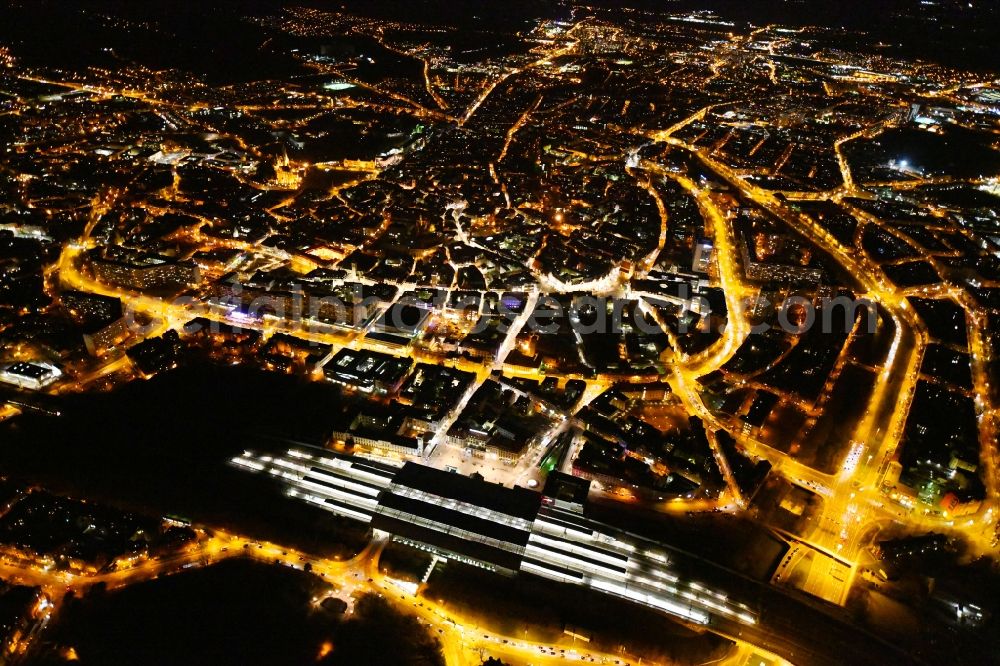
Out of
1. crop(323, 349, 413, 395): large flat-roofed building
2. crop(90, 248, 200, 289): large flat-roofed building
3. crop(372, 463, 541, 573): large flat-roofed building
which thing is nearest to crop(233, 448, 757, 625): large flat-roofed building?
crop(372, 463, 541, 573): large flat-roofed building

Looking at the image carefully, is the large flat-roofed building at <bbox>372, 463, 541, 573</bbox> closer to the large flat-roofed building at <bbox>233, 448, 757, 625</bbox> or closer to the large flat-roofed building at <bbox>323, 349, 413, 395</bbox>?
the large flat-roofed building at <bbox>233, 448, 757, 625</bbox>

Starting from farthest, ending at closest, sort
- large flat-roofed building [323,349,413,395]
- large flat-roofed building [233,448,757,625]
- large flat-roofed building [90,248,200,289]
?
large flat-roofed building [90,248,200,289] < large flat-roofed building [323,349,413,395] < large flat-roofed building [233,448,757,625]

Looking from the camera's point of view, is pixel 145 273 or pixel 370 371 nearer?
pixel 370 371

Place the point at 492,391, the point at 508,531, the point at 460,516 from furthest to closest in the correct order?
the point at 492,391, the point at 460,516, the point at 508,531

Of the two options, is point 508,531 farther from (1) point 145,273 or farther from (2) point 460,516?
(1) point 145,273

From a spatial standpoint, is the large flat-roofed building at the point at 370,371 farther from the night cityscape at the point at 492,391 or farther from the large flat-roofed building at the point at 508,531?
the large flat-roofed building at the point at 508,531

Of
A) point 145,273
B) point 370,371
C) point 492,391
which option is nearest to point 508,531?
point 492,391

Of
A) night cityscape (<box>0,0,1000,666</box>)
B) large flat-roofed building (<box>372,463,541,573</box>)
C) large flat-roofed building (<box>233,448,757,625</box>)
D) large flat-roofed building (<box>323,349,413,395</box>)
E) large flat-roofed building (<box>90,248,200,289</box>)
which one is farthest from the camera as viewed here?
large flat-roofed building (<box>90,248,200,289</box>)
